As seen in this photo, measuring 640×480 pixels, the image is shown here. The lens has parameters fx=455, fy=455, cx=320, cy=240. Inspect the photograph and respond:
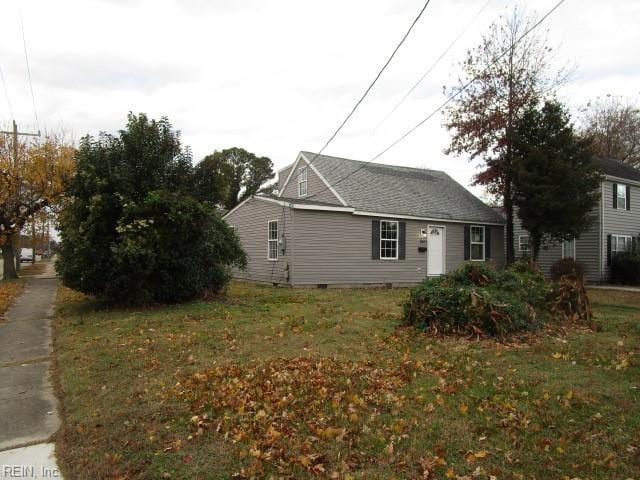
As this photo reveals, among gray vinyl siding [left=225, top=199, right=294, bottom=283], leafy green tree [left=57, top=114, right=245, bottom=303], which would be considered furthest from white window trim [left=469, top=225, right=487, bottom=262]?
leafy green tree [left=57, top=114, right=245, bottom=303]

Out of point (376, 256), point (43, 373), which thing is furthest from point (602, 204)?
point (43, 373)

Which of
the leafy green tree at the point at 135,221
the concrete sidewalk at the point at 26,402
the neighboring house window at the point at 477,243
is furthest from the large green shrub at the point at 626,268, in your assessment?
the concrete sidewalk at the point at 26,402

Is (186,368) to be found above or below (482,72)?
below

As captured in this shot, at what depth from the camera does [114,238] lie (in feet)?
32.9

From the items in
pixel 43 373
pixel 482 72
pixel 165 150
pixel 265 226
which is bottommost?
pixel 43 373

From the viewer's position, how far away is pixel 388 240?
669 inches

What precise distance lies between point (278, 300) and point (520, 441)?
854cm

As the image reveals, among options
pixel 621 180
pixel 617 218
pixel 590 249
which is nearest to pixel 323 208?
pixel 590 249

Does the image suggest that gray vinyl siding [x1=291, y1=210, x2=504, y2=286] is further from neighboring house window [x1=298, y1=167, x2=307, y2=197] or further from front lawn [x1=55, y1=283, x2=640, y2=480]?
front lawn [x1=55, y1=283, x2=640, y2=480]

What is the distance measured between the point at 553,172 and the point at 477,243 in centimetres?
410

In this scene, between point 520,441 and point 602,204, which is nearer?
point 520,441

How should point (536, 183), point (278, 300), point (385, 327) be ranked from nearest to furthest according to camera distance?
point (385, 327)
point (278, 300)
point (536, 183)

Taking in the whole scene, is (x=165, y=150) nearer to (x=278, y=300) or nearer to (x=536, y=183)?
(x=278, y=300)

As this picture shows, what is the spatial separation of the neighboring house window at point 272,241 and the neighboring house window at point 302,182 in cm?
299
